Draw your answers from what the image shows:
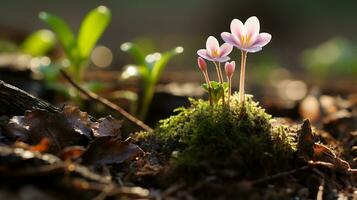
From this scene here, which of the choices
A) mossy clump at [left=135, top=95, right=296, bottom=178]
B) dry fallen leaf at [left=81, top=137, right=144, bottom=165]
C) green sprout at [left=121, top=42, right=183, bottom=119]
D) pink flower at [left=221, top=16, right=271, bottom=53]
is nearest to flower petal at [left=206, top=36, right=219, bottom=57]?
pink flower at [left=221, top=16, right=271, bottom=53]

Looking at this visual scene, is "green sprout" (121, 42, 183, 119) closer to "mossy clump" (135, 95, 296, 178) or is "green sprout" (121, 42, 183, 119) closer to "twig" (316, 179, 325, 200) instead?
"mossy clump" (135, 95, 296, 178)

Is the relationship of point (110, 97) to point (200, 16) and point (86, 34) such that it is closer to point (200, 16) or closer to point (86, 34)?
point (86, 34)

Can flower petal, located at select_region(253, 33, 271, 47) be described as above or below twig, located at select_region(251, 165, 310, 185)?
above

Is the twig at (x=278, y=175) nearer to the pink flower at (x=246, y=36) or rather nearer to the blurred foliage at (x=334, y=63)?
the pink flower at (x=246, y=36)

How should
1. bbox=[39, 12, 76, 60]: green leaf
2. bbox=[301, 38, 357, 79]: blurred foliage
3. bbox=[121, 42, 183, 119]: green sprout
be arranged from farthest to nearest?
bbox=[301, 38, 357, 79]: blurred foliage → bbox=[39, 12, 76, 60]: green leaf → bbox=[121, 42, 183, 119]: green sprout

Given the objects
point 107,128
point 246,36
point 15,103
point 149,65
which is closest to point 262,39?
point 246,36

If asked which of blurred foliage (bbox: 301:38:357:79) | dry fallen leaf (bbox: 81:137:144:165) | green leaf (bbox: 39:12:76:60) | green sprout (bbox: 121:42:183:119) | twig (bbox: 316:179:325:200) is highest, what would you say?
blurred foliage (bbox: 301:38:357:79)

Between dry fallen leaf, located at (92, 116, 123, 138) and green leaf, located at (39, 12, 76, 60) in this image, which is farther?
green leaf, located at (39, 12, 76, 60)
